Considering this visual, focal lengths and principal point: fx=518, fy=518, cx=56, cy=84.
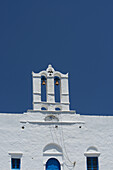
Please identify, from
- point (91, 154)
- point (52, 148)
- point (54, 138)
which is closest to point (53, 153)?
point (52, 148)

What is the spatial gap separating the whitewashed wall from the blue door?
27cm

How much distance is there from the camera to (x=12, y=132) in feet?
107

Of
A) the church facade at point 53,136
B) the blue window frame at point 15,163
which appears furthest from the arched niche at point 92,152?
the blue window frame at point 15,163

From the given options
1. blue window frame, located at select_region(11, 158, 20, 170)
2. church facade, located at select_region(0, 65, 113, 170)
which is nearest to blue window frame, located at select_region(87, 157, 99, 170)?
church facade, located at select_region(0, 65, 113, 170)

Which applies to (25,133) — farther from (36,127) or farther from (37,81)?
(37,81)

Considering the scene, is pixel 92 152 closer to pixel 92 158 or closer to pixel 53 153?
pixel 92 158

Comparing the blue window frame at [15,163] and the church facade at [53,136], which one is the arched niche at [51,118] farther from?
the blue window frame at [15,163]

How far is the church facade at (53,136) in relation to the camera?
32125 mm

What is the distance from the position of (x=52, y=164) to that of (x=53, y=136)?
176 centimetres

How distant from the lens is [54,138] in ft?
108

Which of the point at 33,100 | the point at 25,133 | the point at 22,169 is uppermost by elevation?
the point at 33,100

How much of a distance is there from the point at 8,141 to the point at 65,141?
3.62 m

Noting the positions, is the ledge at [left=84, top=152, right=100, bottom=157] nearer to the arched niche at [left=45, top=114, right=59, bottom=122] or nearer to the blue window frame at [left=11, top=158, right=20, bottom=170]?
the arched niche at [left=45, top=114, right=59, bottom=122]

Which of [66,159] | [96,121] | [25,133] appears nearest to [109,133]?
[96,121]
